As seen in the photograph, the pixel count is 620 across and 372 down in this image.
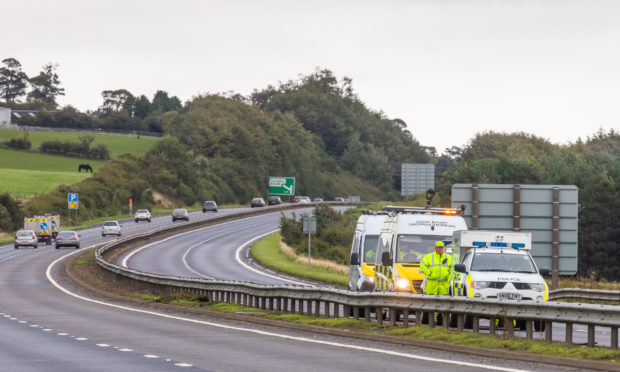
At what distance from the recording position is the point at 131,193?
130m

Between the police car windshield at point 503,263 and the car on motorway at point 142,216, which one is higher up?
the police car windshield at point 503,263

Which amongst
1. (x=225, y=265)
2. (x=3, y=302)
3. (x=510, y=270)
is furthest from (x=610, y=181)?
(x=510, y=270)

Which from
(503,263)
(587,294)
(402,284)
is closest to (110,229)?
(587,294)

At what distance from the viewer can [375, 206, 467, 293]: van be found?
24891 millimetres

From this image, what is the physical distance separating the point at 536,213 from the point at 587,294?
297 cm

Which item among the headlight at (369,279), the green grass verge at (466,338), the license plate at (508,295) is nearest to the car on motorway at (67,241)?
the green grass verge at (466,338)

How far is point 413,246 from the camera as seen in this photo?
25.7m

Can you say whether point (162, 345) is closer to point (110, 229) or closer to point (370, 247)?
point (370, 247)

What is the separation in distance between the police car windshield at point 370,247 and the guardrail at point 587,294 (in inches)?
299

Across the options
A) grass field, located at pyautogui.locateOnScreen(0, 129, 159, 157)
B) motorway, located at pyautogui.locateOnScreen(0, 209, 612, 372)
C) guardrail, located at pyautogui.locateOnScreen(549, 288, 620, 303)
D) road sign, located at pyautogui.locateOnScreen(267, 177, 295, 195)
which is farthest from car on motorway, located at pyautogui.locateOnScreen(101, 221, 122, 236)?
grass field, located at pyautogui.locateOnScreen(0, 129, 159, 157)

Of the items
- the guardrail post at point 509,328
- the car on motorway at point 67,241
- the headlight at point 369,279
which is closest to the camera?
the guardrail post at point 509,328

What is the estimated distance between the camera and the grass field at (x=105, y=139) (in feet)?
575

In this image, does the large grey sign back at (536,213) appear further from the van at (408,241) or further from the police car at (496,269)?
the police car at (496,269)

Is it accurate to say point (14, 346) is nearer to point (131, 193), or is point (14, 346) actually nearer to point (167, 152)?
point (131, 193)
